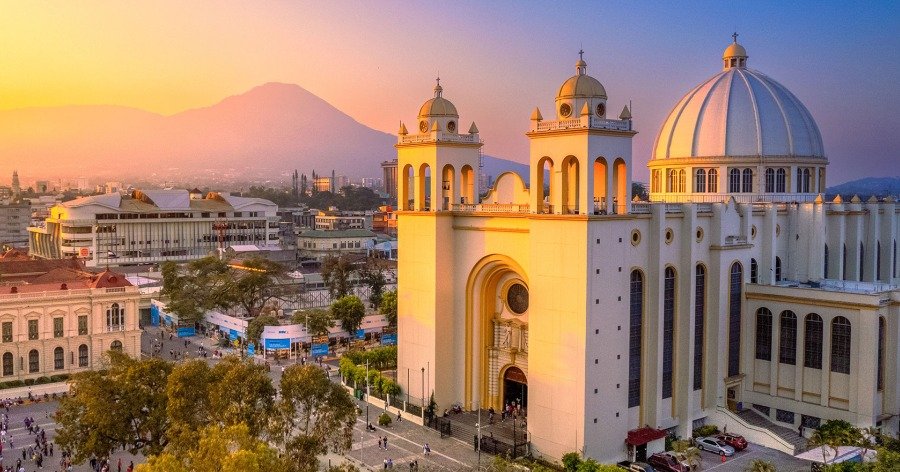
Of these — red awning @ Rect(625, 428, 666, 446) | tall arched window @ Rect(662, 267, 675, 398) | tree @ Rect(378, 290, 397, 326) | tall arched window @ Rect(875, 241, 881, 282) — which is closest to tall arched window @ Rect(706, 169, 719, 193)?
tall arched window @ Rect(875, 241, 881, 282)

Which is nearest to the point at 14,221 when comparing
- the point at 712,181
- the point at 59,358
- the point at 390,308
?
the point at 59,358

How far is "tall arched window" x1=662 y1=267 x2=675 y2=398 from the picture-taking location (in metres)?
34.3

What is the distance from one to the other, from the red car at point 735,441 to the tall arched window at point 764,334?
5.10 m

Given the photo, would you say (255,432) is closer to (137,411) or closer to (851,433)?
(137,411)

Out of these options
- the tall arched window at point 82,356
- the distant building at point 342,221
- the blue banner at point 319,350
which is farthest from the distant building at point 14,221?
the blue banner at point 319,350

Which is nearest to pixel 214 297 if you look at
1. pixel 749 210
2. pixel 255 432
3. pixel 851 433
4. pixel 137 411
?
pixel 137 411

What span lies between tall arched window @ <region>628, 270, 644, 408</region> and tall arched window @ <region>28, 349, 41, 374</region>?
109ft

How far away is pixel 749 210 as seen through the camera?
38156 mm

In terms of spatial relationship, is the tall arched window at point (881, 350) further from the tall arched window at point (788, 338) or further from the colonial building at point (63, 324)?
the colonial building at point (63, 324)

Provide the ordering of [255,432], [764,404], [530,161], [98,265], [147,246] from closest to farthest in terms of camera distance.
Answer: [255,432]
[530,161]
[764,404]
[98,265]
[147,246]

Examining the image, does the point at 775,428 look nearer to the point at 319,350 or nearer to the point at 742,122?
the point at 742,122

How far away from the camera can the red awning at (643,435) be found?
31.8 meters

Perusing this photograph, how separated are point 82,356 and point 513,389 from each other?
2646cm

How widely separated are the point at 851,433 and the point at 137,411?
27.0 meters
